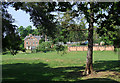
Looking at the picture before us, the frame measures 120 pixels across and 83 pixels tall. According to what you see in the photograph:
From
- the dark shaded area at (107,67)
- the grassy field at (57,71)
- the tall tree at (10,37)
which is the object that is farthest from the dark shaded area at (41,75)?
the tall tree at (10,37)

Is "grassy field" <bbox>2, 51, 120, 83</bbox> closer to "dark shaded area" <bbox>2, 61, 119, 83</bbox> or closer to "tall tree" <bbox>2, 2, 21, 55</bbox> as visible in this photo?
"dark shaded area" <bbox>2, 61, 119, 83</bbox>

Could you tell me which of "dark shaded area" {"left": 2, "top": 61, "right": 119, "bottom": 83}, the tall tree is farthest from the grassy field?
the tall tree

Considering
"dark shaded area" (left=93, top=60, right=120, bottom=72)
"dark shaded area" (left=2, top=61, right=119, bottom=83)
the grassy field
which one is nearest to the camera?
"dark shaded area" (left=2, top=61, right=119, bottom=83)

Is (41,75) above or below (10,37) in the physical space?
below

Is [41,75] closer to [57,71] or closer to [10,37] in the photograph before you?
[57,71]

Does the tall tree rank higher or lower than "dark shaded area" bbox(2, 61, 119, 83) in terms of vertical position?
higher

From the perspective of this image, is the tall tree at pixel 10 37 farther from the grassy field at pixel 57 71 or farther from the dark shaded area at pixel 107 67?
the dark shaded area at pixel 107 67

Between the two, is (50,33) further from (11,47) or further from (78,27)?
(78,27)

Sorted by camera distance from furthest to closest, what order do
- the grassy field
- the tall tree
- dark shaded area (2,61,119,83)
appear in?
the grassy field → dark shaded area (2,61,119,83) → the tall tree

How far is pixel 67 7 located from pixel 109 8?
2901 millimetres

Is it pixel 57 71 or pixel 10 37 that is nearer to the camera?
pixel 10 37

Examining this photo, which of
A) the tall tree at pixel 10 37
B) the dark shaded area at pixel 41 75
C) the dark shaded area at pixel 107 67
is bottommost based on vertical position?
the dark shaded area at pixel 107 67

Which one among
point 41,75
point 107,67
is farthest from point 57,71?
point 107,67

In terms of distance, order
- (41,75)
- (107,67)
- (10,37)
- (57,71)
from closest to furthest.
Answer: (10,37) < (41,75) < (57,71) < (107,67)
